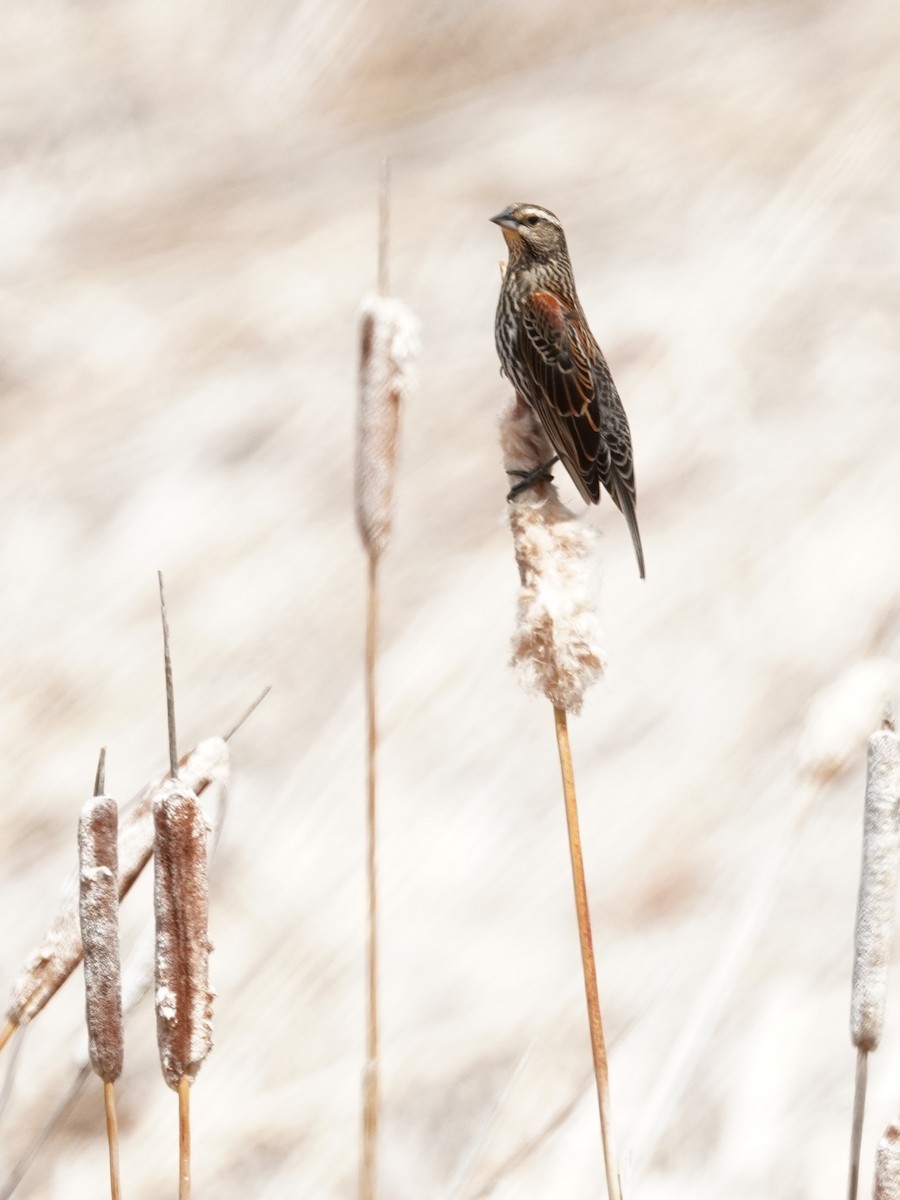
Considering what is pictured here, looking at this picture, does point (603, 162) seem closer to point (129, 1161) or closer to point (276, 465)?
point (276, 465)

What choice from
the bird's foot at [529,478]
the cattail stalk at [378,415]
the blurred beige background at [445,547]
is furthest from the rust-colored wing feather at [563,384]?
the blurred beige background at [445,547]

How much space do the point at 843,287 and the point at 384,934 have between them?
1.08 metres

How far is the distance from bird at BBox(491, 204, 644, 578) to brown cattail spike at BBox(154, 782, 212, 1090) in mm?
402

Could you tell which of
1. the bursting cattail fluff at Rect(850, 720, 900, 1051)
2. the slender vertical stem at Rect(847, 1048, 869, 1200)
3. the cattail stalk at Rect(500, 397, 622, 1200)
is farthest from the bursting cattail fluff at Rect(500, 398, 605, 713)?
the slender vertical stem at Rect(847, 1048, 869, 1200)

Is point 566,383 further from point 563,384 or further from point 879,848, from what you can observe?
point 879,848

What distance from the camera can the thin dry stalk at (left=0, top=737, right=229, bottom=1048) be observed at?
74 centimetres

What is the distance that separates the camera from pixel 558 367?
968mm

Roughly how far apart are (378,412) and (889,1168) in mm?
447

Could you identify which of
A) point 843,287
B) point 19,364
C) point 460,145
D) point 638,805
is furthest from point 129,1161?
point 843,287

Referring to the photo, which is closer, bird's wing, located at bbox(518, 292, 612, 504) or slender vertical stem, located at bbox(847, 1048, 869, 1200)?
slender vertical stem, located at bbox(847, 1048, 869, 1200)

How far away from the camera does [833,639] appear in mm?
Result: 1595

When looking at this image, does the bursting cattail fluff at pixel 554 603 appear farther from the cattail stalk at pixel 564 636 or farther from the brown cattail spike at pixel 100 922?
the brown cattail spike at pixel 100 922

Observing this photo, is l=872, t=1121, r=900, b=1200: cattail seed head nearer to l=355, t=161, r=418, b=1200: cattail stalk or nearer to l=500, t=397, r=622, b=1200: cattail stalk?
l=500, t=397, r=622, b=1200: cattail stalk

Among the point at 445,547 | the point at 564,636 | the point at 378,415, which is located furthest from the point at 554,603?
the point at 445,547
